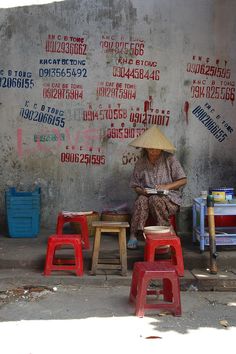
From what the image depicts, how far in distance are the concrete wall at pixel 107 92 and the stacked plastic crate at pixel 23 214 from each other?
1.61ft

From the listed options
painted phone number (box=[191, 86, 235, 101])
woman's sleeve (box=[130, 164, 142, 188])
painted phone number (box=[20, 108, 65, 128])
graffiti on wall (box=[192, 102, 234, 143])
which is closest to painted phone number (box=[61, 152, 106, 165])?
painted phone number (box=[20, 108, 65, 128])

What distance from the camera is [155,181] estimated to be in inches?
271

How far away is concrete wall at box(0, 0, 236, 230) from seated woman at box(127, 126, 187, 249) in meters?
0.73

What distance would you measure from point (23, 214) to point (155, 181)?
1737 mm

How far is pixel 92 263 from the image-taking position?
6.10m

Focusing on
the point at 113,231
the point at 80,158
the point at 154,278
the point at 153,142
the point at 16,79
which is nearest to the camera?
the point at 154,278

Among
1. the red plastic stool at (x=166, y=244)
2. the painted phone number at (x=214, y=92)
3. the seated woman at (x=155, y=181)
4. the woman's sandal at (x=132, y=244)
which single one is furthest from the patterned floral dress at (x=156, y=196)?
the painted phone number at (x=214, y=92)

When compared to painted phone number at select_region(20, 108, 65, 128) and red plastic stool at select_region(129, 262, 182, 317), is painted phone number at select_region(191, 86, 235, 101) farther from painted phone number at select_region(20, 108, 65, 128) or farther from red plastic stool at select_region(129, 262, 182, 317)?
red plastic stool at select_region(129, 262, 182, 317)

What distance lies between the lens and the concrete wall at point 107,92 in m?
7.43

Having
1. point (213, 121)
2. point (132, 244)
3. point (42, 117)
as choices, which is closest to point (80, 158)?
point (42, 117)

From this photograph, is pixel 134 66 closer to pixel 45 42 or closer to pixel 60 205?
pixel 45 42

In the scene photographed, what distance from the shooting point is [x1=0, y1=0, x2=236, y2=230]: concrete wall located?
24.4ft

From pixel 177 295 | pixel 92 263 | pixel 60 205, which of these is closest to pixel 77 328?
pixel 177 295

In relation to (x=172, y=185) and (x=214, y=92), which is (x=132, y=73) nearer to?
(x=214, y=92)
